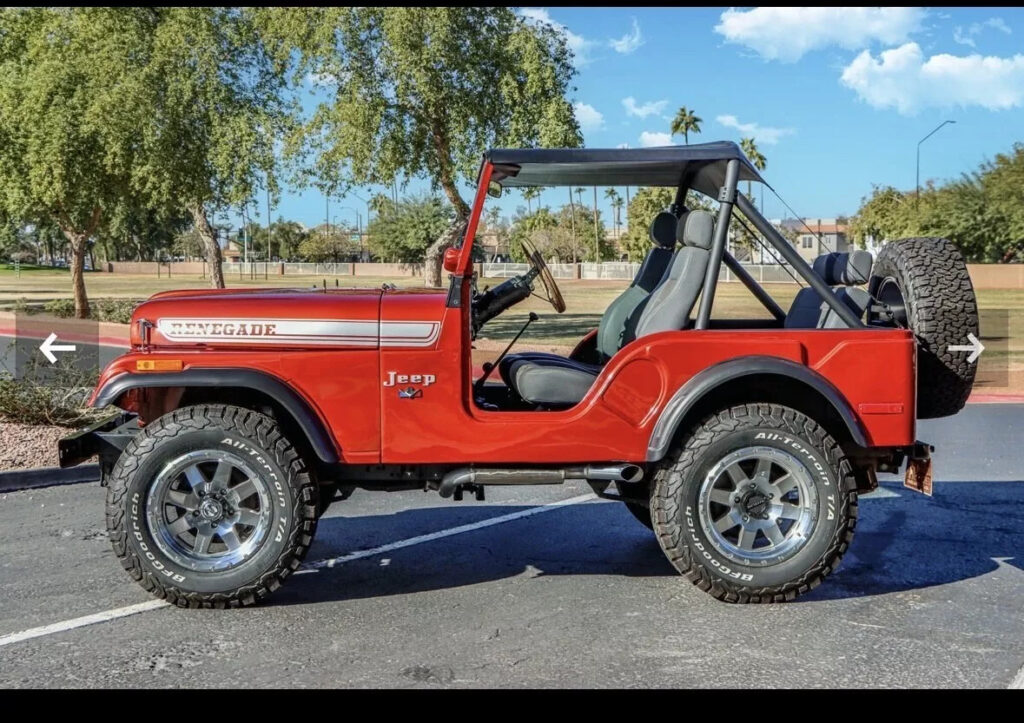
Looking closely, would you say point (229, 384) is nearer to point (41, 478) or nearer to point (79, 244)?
point (41, 478)

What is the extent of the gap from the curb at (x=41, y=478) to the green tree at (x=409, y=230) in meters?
36.6

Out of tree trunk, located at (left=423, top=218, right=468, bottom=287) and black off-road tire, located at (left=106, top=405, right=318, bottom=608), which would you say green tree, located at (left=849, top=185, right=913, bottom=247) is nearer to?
tree trunk, located at (left=423, top=218, right=468, bottom=287)

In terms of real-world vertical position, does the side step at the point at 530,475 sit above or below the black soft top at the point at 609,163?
below

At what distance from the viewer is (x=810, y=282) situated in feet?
16.1

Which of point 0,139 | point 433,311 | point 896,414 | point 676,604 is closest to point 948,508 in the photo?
point 896,414

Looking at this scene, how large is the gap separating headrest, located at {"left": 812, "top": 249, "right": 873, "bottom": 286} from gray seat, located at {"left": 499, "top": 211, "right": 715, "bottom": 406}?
31.3 inches

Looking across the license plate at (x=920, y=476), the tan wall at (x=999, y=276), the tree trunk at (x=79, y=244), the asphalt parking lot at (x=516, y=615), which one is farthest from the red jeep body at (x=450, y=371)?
the tan wall at (x=999, y=276)

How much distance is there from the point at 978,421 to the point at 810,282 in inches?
286

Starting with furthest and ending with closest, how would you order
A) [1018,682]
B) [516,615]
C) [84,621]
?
[516,615] → [84,621] → [1018,682]

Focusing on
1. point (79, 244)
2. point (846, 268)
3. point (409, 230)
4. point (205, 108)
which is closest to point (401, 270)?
point (409, 230)

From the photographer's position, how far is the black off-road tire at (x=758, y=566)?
4695 millimetres

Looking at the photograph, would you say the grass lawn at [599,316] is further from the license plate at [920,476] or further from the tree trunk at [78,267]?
the tree trunk at [78,267]

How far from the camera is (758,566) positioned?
471cm

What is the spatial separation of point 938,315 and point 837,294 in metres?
0.60
